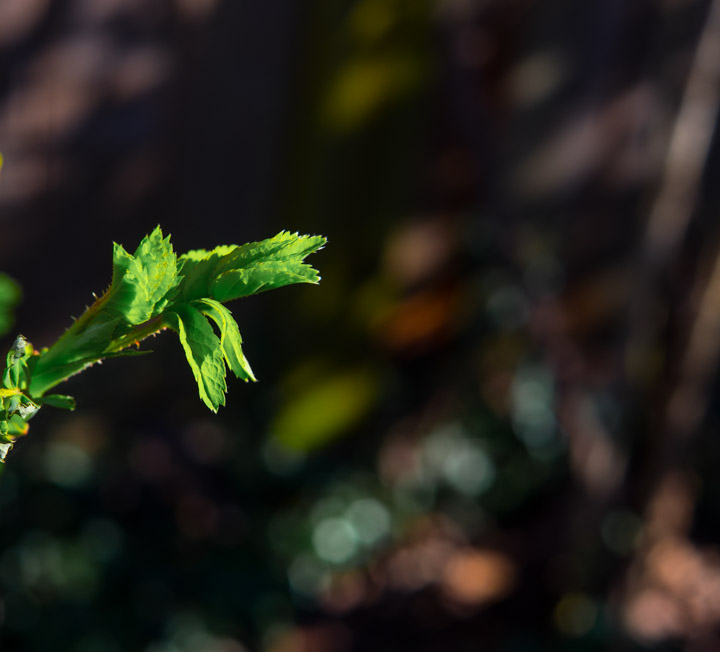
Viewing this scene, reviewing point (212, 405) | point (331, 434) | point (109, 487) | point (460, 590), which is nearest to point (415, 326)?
point (331, 434)

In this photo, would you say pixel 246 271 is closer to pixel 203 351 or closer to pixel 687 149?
pixel 203 351

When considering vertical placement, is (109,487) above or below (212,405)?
above

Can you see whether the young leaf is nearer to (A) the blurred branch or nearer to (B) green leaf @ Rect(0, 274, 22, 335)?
(B) green leaf @ Rect(0, 274, 22, 335)

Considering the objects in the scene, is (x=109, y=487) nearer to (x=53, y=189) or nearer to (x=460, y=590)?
(x=53, y=189)

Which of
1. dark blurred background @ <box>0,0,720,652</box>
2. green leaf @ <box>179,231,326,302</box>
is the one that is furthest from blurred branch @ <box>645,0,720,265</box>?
green leaf @ <box>179,231,326,302</box>

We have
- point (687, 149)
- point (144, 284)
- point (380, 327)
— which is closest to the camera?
point (144, 284)

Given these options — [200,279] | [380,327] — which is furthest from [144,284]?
[380,327]
